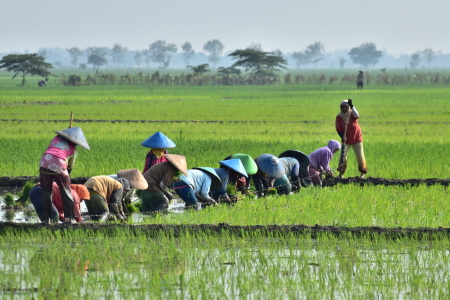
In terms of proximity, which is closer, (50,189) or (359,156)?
(50,189)

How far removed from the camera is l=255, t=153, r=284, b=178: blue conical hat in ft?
29.4

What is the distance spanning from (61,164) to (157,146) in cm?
163

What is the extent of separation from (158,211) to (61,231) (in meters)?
1.38

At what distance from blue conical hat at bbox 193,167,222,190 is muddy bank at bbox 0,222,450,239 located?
1.33m

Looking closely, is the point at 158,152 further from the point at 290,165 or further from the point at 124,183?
the point at 290,165

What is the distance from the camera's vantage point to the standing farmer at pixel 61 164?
6.85 meters

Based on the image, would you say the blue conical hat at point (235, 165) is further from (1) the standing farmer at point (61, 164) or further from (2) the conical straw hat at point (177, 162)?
(1) the standing farmer at point (61, 164)

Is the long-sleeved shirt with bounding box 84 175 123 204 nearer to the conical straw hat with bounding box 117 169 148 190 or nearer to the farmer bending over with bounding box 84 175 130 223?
the farmer bending over with bounding box 84 175 130 223

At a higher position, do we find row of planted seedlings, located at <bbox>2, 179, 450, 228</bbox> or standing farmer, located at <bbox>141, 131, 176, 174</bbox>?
standing farmer, located at <bbox>141, 131, 176, 174</bbox>

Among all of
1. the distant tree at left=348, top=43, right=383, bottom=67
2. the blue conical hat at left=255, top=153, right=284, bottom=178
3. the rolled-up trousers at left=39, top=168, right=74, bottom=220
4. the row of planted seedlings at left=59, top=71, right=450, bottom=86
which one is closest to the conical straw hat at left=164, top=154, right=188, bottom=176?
the rolled-up trousers at left=39, top=168, right=74, bottom=220

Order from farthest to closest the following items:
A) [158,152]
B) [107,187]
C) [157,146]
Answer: [158,152] → [157,146] → [107,187]

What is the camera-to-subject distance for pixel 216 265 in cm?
586

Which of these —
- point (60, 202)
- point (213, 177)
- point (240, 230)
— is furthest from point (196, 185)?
point (60, 202)

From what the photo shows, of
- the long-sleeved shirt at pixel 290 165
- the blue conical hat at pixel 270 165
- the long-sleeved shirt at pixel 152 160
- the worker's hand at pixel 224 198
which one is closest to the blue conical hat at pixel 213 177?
the worker's hand at pixel 224 198
